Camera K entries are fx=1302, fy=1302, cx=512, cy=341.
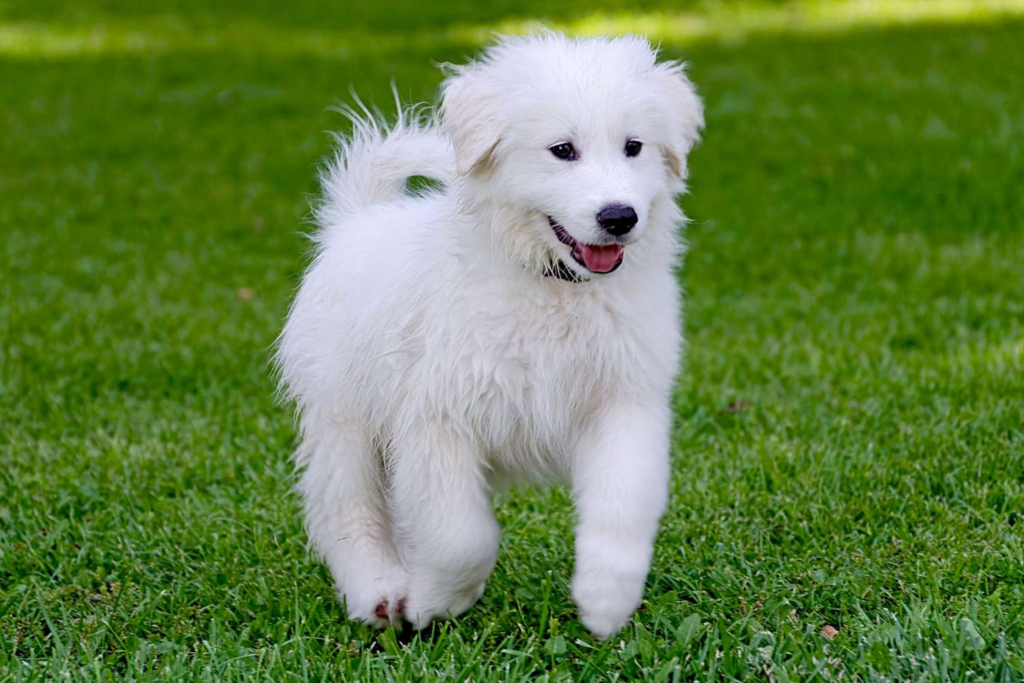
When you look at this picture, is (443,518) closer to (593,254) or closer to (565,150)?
(593,254)

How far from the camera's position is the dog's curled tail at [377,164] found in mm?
4258

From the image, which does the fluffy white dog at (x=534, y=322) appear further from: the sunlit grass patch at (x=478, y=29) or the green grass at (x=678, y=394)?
the sunlit grass patch at (x=478, y=29)

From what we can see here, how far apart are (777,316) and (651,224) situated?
3937 millimetres

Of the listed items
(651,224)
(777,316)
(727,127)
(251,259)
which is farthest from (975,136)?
(651,224)

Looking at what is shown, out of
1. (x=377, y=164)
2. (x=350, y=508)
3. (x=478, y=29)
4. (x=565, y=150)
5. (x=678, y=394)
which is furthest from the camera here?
(x=478, y=29)

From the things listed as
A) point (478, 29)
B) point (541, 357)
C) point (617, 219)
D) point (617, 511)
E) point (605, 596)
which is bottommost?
point (478, 29)

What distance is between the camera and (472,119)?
3562mm

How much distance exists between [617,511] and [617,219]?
76 centimetres

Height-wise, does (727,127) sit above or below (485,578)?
below

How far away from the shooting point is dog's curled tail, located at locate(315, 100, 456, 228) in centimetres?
426

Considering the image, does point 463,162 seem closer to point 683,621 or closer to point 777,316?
point 683,621

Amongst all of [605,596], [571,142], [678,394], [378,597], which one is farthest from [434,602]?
[678,394]

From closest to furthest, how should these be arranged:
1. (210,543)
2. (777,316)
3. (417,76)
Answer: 1. (210,543)
2. (777,316)
3. (417,76)

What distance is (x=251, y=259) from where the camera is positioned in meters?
8.93
